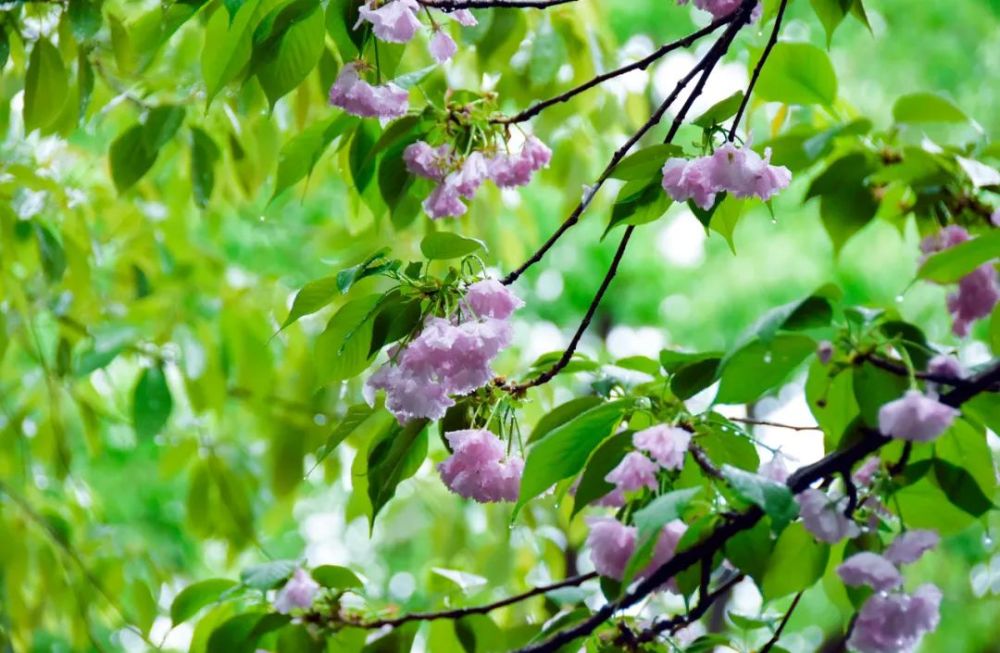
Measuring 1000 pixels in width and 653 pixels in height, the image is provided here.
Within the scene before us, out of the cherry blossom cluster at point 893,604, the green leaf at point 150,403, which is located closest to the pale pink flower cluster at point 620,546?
the cherry blossom cluster at point 893,604

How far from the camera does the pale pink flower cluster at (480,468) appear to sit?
2.51 feet

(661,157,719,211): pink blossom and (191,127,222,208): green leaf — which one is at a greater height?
(661,157,719,211): pink blossom

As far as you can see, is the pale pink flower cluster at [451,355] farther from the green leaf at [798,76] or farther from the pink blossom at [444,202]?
the green leaf at [798,76]

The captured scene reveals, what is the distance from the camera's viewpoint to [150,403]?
5.11 feet

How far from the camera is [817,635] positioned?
391cm

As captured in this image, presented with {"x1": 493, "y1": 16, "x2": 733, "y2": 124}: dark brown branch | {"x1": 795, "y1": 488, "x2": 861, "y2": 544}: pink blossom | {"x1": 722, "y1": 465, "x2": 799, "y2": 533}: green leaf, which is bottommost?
{"x1": 795, "y1": 488, "x2": 861, "y2": 544}: pink blossom

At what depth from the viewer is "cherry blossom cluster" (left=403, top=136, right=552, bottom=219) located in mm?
854

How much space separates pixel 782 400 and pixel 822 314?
287cm

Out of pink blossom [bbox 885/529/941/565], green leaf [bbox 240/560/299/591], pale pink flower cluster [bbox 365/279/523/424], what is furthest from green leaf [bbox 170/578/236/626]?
pink blossom [bbox 885/529/941/565]

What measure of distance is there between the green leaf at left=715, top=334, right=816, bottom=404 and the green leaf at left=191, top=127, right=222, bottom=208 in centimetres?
80

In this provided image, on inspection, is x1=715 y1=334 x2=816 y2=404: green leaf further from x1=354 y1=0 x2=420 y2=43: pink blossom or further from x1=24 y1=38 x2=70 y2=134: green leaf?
x1=24 y1=38 x2=70 y2=134: green leaf

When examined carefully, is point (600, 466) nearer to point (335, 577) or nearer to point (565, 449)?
point (565, 449)

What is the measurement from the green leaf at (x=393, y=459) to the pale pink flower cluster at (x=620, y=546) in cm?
15

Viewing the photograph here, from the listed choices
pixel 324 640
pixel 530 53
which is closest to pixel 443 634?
pixel 324 640
